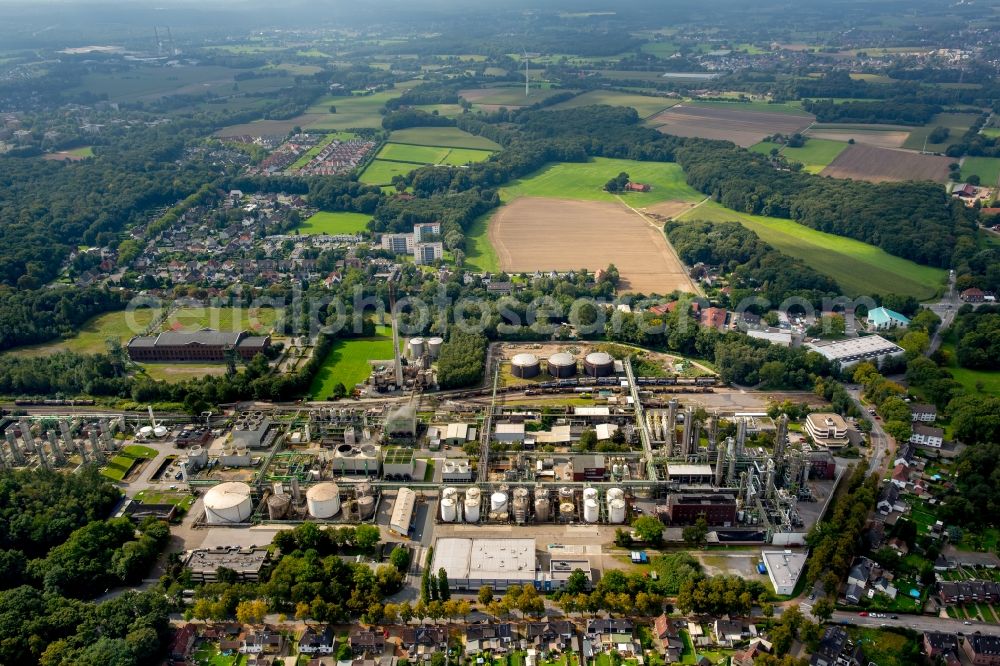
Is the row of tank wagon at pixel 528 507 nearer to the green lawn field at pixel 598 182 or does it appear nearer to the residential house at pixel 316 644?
the residential house at pixel 316 644

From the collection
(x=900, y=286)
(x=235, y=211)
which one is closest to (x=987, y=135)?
(x=900, y=286)

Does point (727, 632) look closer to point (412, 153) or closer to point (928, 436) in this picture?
point (928, 436)

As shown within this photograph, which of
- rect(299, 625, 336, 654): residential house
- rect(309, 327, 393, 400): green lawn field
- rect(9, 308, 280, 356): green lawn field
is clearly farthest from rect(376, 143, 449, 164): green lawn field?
rect(299, 625, 336, 654): residential house

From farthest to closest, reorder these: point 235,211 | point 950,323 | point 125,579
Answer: point 235,211, point 950,323, point 125,579

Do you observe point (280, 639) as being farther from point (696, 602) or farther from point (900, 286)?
point (900, 286)

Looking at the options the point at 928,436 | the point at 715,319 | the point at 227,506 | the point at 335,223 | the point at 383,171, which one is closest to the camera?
the point at 227,506

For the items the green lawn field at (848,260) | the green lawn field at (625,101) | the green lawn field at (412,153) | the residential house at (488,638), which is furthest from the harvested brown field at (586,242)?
the green lawn field at (625,101)

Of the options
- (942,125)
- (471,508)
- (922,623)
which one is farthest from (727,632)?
(942,125)
